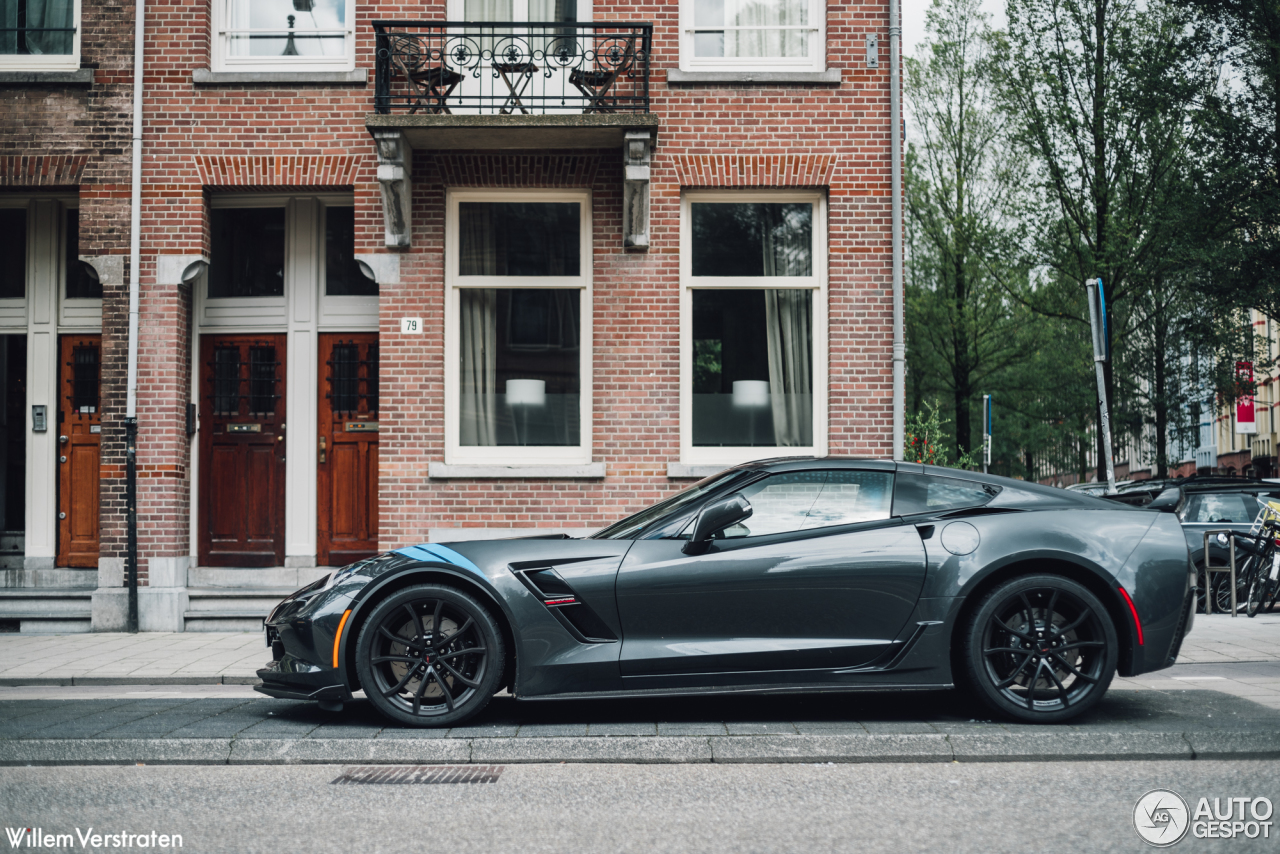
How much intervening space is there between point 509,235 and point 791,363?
9.87 feet

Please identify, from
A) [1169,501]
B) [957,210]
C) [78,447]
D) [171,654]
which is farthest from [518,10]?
[957,210]

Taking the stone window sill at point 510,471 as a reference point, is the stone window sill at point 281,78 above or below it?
above

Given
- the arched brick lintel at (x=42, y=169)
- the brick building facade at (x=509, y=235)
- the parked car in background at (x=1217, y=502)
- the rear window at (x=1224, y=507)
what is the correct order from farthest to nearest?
the rear window at (x=1224, y=507) < the parked car in background at (x=1217, y=502) < the arched brick lintel at (x=42, y=169) < the brick building facade at (x=509, y=235)

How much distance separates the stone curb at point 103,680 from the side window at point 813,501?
4.04 m

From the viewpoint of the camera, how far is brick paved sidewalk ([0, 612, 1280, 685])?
25.5 feet

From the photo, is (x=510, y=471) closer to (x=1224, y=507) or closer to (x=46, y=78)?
(x=46, y=78)

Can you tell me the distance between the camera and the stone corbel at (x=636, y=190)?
10.2 m

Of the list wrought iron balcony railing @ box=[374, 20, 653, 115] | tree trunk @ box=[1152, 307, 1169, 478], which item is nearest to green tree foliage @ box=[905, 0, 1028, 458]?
tree trunk @ box=[1152, 307, 1169, 478]

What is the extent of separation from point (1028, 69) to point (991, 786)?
20.2m

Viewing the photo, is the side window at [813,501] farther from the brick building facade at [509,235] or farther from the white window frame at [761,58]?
the white window frame at [761,58]

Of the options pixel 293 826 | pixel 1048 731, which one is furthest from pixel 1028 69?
pixel 293 826

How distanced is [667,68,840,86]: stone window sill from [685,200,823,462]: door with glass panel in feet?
3.76

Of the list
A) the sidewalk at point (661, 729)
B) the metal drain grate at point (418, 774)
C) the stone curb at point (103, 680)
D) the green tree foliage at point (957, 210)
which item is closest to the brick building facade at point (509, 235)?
the stone curb at point (103, 680)

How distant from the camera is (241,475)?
11.3 metres
